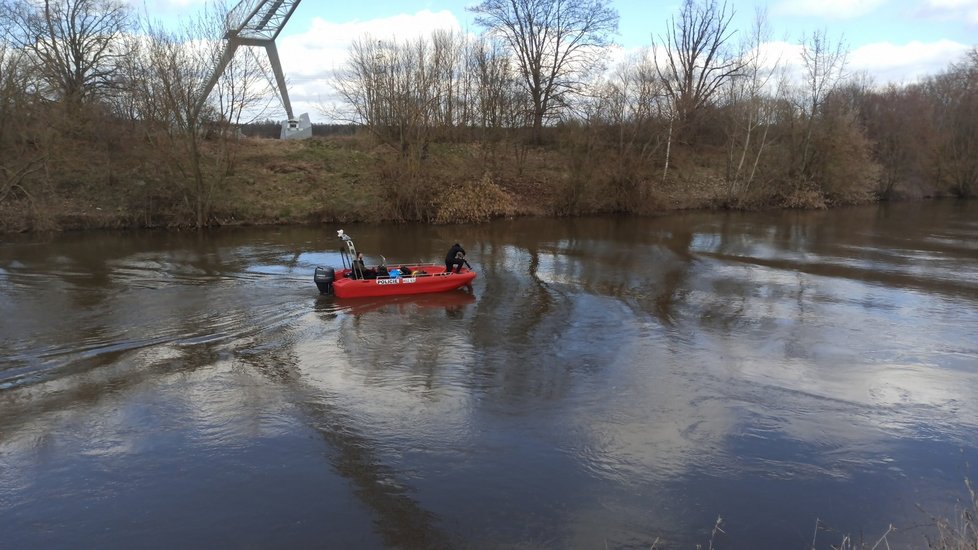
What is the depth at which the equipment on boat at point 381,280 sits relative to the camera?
1379 cm

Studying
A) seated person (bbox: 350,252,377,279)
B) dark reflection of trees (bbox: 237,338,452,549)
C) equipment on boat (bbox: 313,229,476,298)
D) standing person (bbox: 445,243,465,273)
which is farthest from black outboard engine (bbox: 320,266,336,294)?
dark reflection of trees (bbox: 237,338,452,549)

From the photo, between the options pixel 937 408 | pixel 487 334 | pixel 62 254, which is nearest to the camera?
pixel 937 408

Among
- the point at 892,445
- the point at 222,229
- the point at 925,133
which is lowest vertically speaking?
the point at 892,445

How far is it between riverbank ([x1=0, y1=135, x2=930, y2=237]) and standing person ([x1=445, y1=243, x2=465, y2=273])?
14.7 metres

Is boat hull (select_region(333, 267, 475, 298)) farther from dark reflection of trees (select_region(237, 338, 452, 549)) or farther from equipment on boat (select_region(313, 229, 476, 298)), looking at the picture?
dark reflection of trees (select_region(237, 338, 452, 549))

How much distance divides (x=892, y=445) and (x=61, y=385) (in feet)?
37.5

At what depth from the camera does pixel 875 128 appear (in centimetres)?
4400

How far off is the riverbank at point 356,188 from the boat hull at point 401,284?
49.5 feet

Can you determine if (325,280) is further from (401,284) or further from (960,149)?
(960,149)

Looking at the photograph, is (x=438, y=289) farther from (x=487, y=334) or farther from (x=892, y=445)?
(x=892, y=445)

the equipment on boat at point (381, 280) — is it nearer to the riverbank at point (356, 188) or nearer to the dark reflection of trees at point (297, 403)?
the dark reflection of trees at point (297, 403)

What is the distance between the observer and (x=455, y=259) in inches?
594

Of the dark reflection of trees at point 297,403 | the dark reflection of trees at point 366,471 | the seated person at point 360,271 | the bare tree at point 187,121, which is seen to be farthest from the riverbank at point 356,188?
the dark reflection of trees at point 366,471

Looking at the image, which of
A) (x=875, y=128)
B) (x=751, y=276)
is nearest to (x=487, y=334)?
(x=751, y=276)
